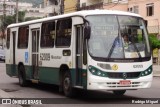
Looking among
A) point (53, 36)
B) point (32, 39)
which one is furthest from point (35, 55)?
point (53, 36)

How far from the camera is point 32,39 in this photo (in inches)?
741

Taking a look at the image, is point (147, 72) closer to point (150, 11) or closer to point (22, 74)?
point (22, 74)

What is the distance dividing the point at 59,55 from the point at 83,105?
3.01 metres

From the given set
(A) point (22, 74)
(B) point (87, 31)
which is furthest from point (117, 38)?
(A) point (22, 74)

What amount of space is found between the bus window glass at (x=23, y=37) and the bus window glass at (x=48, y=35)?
7.05 ft

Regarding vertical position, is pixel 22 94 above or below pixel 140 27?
below

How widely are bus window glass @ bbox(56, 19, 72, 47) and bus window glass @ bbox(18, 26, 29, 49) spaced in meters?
3.74

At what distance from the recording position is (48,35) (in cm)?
1700

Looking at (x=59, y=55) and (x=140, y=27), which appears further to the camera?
(x=59, y=55)

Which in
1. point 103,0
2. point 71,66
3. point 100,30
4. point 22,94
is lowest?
point 22,94

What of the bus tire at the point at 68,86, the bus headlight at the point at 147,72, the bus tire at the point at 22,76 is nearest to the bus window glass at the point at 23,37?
the bus tire at the point at 22,76

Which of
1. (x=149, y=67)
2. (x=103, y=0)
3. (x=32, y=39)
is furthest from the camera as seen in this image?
(x=103, y=0)

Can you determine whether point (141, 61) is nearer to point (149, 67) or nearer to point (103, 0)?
point (149, 67)

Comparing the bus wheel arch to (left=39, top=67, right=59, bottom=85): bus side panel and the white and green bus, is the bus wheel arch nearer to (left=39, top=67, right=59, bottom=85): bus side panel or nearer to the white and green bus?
(left=39, top=67, right=59, bottom=85): bus side panel
